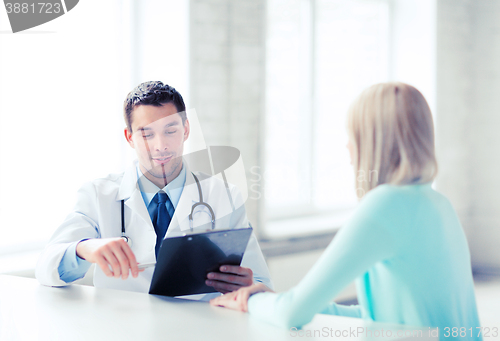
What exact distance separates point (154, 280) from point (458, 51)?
326 centimetres

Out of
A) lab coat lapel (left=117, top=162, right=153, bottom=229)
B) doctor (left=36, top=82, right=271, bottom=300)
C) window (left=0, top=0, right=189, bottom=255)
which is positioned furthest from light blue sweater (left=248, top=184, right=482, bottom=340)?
window (left=0, top=0, right=189, bottom=255)

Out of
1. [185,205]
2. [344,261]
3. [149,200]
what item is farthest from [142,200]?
[344,261]

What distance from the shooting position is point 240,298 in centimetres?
92

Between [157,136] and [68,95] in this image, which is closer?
[157,136]

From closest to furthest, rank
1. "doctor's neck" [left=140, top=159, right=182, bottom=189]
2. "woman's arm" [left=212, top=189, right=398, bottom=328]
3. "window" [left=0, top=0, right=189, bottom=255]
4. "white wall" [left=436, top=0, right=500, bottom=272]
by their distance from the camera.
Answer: "woman's arm" [left=212, top=189, right=398, bottom=328] → "doctor's neck" [left=140, top=159, right=182, bottom=189] → "window" [left=0, top=0, right=189, bottom=255] → "white wall" [left=436, top=0, right=500, bottom=272]

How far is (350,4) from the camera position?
3.35 m

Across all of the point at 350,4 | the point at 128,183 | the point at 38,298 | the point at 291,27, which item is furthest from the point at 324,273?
the point at 350,4

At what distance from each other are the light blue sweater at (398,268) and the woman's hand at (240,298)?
10 cm

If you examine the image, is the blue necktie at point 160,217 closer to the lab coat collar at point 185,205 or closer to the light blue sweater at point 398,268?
the lab coat collar at point 185,205

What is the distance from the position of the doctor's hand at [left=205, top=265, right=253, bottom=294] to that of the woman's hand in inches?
3.0

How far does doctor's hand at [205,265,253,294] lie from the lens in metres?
1.03

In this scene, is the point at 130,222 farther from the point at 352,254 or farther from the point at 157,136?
the point at 352,254

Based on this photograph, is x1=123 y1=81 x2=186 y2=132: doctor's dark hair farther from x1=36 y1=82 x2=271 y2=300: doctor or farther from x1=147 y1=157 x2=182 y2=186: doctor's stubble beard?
x1=147 y1=157 x2=182 y2=186: doctor's stubble beard

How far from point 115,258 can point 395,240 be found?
621 mm
